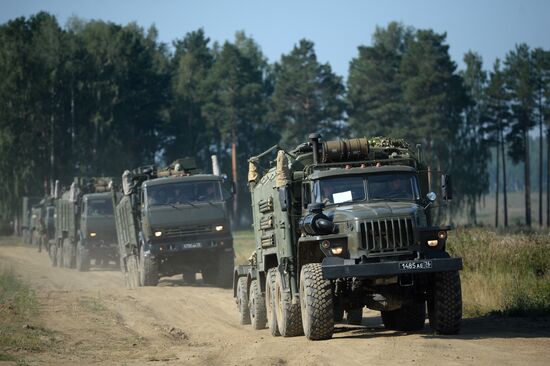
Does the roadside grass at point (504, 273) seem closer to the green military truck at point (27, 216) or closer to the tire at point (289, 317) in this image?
the tire at point (289, 317)

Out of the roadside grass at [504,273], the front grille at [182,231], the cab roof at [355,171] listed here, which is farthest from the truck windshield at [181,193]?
the cab roof at [355,171]

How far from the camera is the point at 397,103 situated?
66.4 meters

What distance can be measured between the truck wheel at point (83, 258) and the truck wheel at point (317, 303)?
73.4 feet

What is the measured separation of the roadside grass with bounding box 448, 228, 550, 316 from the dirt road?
1262mm

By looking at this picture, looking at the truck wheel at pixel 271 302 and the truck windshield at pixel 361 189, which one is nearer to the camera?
the truck windshield at pixel 361 189

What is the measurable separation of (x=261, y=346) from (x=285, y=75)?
192 feet

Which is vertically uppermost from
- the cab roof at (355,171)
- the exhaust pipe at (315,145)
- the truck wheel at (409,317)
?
the exhaust pipe at (315,145)

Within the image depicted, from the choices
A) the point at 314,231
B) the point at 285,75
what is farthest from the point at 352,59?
the point at 314,231

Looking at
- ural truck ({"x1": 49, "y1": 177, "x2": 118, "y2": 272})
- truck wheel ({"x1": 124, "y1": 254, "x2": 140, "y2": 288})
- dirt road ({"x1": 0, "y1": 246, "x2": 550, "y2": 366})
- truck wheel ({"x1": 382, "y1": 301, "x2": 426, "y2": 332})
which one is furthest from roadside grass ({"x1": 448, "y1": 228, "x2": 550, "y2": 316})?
ural truck ({"x1": 49, "y1": 177, "x2": 118, "y2": 272})

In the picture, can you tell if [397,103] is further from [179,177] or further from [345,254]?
[345,254]

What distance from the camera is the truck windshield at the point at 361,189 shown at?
1439cm

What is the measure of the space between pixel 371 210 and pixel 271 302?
10.8ft

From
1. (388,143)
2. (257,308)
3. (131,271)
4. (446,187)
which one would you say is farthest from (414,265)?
(131,271)

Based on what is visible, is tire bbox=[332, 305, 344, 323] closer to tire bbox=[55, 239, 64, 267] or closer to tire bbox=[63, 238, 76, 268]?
tire bbox=[63, 238, 76, 268]
